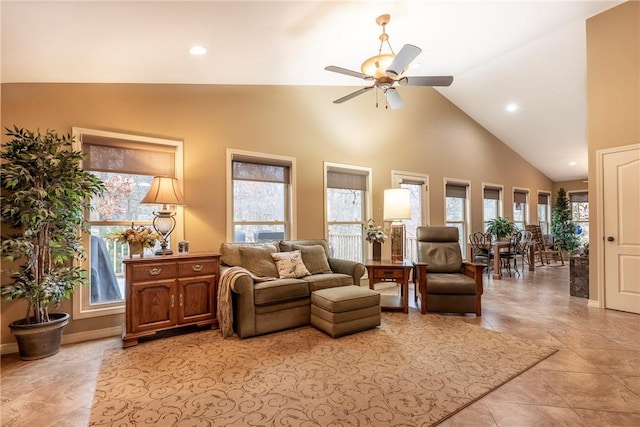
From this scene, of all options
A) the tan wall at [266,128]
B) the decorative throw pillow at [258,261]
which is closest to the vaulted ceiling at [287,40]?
the tan wall at [266,128]

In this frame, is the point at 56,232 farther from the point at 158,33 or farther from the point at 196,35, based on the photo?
the point at 196,35

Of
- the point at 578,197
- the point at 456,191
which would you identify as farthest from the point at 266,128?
the point at 578,197

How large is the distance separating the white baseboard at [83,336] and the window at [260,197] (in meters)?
1.57

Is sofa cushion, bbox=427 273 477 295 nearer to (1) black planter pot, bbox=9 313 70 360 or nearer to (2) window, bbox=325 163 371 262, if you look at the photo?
(2) window, bbox=325 163 371 262

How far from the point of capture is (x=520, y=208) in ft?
27.7

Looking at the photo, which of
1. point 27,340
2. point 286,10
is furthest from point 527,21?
point 27,340

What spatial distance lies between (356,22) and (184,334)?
365 cm

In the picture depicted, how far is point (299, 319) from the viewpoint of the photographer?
3.34m

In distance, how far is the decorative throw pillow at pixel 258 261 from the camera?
3.47m

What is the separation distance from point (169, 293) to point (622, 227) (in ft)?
17.9

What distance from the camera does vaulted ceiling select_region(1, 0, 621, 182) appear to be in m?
2.37

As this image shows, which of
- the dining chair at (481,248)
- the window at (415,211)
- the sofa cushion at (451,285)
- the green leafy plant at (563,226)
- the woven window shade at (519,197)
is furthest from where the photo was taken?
the green leafy plant at (563,226)

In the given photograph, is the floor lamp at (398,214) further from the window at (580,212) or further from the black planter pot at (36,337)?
the window at (580,212)

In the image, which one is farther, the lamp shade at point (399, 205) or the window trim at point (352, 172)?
the window trim at point (352, 172)
